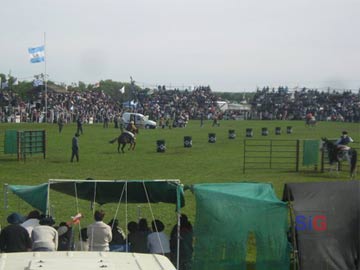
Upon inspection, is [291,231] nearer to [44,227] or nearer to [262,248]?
[262,248]

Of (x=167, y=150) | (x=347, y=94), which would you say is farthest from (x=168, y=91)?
(x=167, y=150)

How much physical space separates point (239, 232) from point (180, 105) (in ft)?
254

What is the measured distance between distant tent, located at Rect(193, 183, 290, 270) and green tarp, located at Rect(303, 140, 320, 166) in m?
16.8

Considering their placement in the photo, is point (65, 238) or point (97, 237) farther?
point (65, 238)

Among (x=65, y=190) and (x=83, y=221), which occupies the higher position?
(x=65, y=190)

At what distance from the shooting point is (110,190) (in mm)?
13305

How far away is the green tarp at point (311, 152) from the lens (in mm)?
27922

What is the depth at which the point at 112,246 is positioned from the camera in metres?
12.3

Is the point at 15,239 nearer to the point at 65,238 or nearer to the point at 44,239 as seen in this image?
the point at 44,239

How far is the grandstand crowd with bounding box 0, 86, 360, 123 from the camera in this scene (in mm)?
72188

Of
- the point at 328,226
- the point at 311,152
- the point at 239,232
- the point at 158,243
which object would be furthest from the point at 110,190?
the point at 311,152

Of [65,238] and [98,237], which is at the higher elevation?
[98,237]

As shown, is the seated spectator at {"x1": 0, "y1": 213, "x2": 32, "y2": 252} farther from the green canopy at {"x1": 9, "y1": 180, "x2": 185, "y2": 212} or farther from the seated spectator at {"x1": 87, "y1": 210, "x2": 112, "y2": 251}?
the green canopy at {"x1": 9, "y1": 180, "x2": 185, "y2": 212}

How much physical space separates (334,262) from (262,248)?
1128 mm
